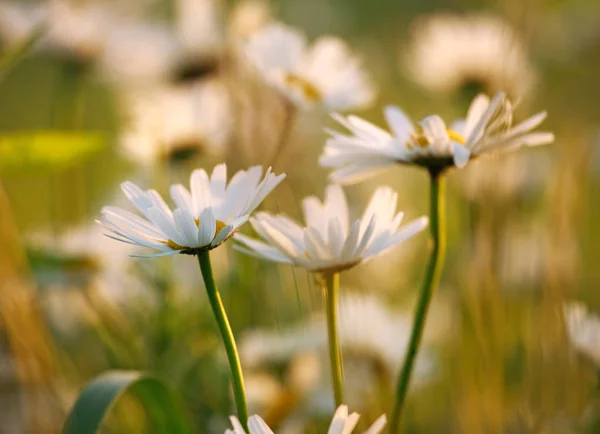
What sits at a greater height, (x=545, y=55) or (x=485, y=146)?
(x=545, y=55)

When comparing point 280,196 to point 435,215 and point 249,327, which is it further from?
point 435,215

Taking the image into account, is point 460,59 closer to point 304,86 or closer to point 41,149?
point 304,86

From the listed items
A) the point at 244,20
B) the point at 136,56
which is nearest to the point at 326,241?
the point at 244,20

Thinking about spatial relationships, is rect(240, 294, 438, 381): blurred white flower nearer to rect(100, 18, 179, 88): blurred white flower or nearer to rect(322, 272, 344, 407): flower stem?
rect(322, 272, 344, 407): flower stem

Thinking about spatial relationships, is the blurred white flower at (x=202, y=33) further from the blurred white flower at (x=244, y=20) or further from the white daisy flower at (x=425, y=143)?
the white daisy flower at (x=425, y=143)

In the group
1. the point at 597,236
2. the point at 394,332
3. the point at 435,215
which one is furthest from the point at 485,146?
the point at 597,236

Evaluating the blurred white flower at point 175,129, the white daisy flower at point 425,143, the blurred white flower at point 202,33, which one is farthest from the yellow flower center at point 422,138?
the blurred white flower at point 202,33

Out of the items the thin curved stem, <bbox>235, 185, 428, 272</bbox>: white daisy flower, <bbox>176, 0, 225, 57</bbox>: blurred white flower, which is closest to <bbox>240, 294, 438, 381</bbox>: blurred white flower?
the thin curved stem
